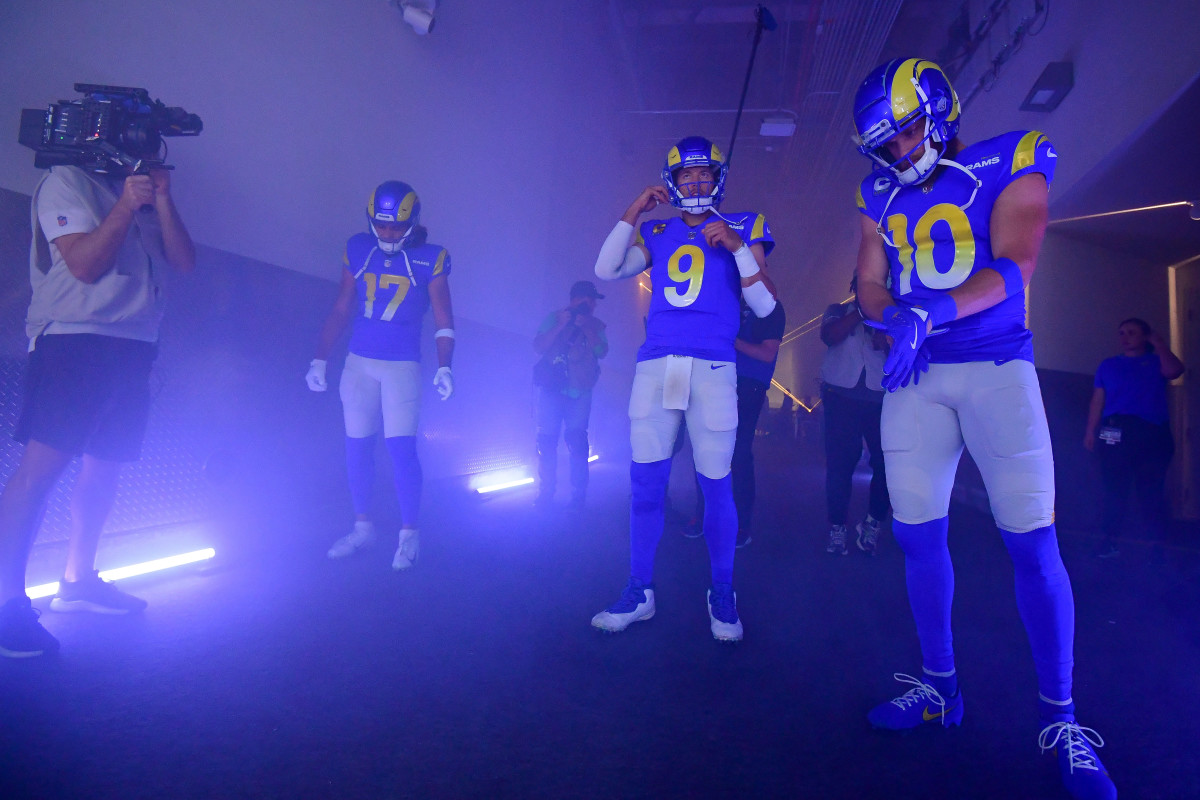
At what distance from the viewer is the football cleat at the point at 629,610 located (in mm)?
2139

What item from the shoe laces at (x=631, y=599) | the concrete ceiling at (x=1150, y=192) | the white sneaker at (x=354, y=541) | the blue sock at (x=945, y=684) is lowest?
the blue sock at (x=945, y=684)

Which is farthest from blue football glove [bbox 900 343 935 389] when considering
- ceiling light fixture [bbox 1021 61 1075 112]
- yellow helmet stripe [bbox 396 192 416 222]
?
ceiling light fixture [bbox 1021 61 1075 112]

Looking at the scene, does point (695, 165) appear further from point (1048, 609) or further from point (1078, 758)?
point (1078, 758)

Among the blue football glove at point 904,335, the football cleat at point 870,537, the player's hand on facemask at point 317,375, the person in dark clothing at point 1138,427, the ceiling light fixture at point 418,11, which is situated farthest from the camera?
the ceiling light fixture at point 418,11

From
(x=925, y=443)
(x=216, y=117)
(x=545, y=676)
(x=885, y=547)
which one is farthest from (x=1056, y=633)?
(x=216, y=117)

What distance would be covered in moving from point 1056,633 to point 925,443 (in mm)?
529

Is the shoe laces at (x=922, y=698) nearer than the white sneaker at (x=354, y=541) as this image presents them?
Yes

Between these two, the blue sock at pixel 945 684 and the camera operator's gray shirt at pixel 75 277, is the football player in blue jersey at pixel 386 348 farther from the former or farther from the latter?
→ the blue sock at pixel 945 684

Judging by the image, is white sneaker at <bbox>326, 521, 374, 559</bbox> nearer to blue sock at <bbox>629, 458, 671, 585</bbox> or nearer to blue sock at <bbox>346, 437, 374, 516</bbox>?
blue sock at <bbox>346, 437, 374, 516</bbox>

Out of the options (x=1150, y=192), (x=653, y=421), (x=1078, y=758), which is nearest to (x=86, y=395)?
(x=653, y=421)

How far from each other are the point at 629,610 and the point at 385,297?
75.4 inches

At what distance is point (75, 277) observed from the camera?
207 centimetres

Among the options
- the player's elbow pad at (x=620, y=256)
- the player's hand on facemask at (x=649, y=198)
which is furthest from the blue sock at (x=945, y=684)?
the player's hand on facemask at (x=649, y=198)

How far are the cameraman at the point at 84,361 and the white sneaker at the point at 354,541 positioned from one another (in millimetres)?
824
